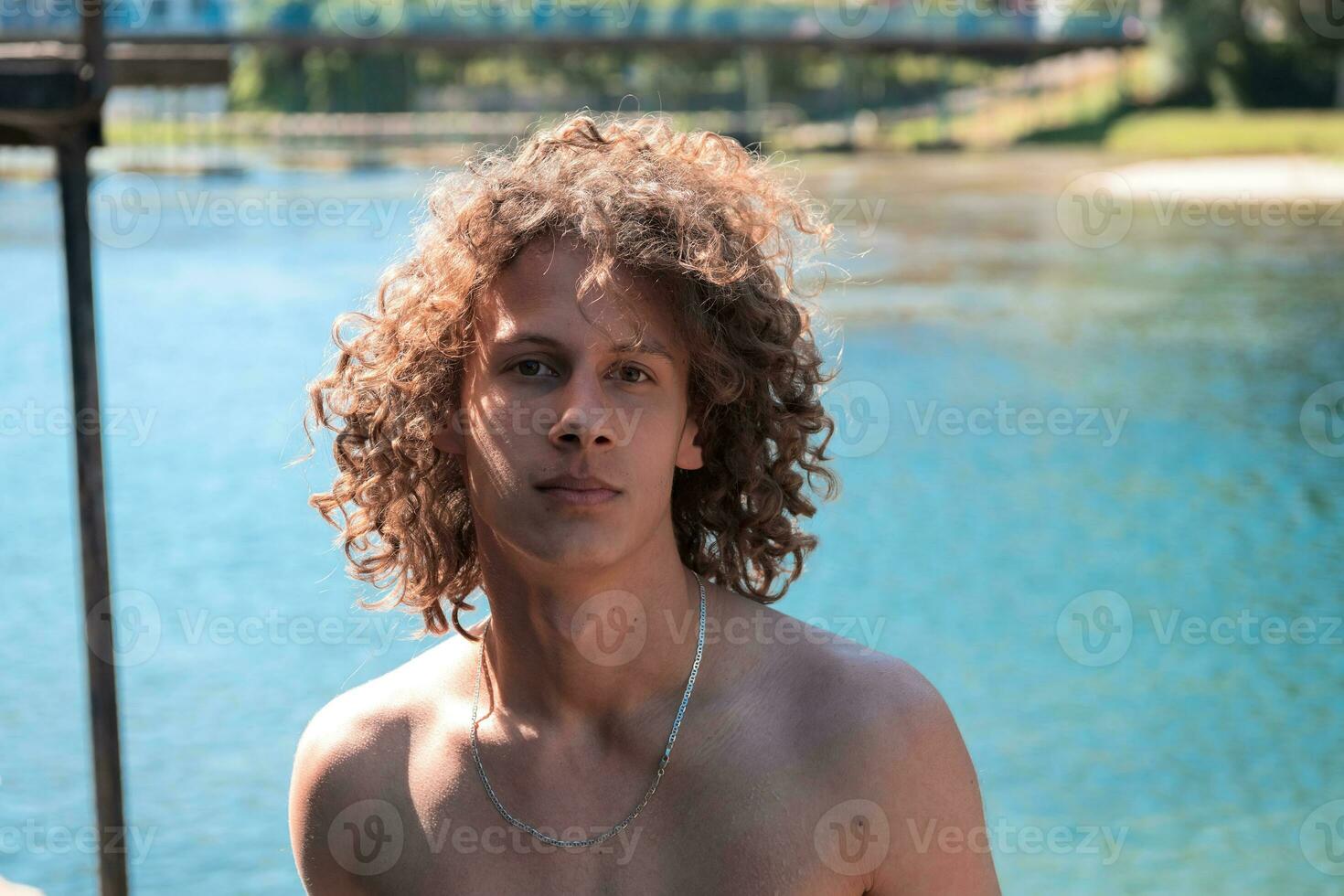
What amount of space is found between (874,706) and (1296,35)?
→ 50.1 metres

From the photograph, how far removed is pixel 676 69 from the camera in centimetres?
6812

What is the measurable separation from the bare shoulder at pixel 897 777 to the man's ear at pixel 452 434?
580 mm

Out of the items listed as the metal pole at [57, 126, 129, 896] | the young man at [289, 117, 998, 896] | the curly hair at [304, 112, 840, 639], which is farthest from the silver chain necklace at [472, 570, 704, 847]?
the metal pole at [57, 126, 129, 896]

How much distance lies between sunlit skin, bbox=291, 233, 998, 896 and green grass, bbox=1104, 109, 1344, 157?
40105mm

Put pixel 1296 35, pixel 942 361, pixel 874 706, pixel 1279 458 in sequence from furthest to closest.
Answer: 1. pixel 1296 35
2. pixel 942 361
3. pixel 1279 458
4. pixel 874 706

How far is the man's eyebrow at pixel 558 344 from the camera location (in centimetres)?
204

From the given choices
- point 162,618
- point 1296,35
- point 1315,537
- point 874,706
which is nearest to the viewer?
point 874,706

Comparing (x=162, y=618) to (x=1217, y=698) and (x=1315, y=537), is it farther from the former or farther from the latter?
(x=1315, y=537)

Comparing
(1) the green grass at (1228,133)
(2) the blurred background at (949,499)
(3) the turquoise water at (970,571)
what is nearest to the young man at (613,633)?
(2) the blurred background at (949,499)

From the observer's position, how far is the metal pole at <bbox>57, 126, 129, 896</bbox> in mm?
5273

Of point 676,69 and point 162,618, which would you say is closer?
point 162,618

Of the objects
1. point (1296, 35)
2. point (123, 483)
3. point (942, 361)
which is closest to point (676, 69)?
point (1296, 35)

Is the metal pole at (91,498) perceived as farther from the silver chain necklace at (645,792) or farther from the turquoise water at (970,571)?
the silver chain necklace at (645,792)

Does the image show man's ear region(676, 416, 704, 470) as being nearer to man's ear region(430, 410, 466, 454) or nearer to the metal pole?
man's ear region(430, 410, 466, 454)
